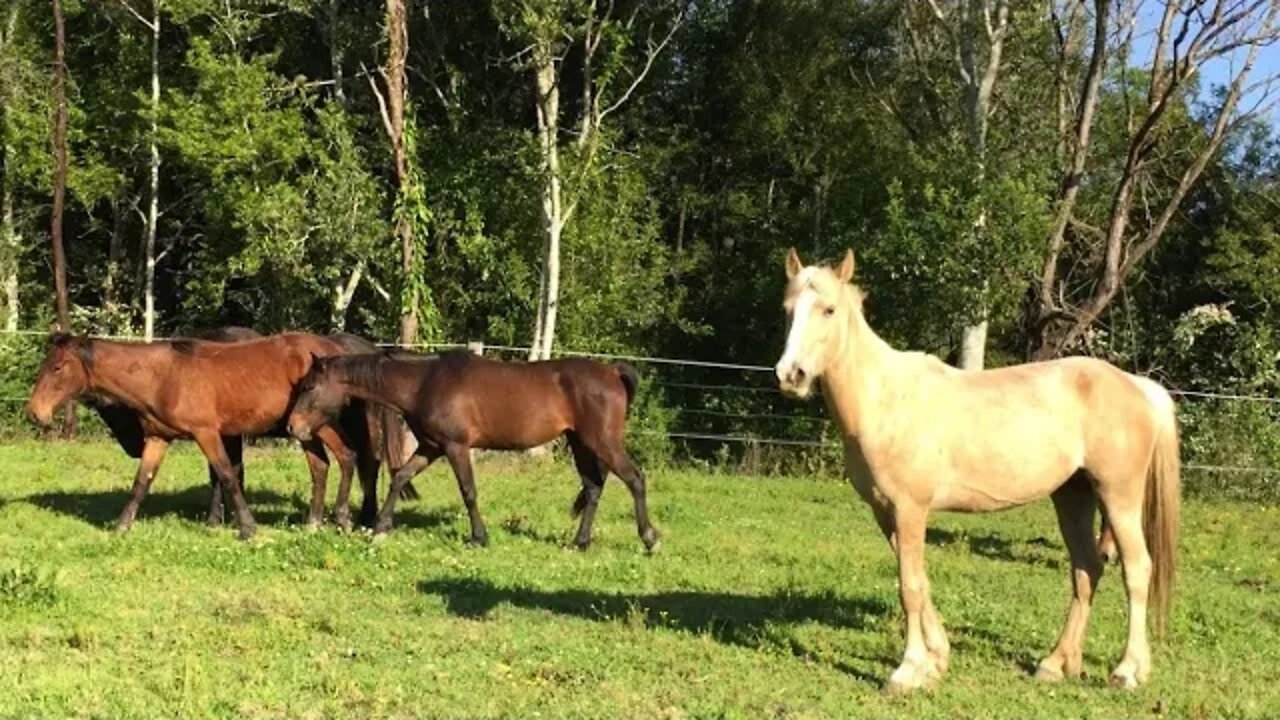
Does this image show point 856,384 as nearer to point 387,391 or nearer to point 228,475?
point 387,391

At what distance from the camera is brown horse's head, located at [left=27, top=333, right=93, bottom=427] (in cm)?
978

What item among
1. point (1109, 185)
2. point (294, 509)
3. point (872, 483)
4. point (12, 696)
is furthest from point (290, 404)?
point (1109, 185)

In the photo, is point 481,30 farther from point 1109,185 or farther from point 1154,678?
point 1154,678

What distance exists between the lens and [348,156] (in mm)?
22188

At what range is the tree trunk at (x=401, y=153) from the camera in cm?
1853

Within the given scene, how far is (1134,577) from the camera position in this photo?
6297mm

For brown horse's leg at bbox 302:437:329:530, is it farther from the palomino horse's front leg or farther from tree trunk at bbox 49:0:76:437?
tree trunk at bbox 49:0:76:437

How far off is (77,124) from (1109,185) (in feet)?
68.1

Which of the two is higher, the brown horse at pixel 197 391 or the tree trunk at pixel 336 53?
the tree trunk at pixel 336 53

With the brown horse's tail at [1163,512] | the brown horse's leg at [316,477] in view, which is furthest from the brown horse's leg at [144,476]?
the brown horse's tail at [1163,512]

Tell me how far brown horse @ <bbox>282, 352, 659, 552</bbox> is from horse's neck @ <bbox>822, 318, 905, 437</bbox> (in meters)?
4.15

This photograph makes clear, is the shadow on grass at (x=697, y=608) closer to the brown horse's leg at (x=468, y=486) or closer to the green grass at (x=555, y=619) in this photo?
the green grass at (x=555, y=619)

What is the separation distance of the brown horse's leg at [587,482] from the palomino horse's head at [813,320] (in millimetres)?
4577

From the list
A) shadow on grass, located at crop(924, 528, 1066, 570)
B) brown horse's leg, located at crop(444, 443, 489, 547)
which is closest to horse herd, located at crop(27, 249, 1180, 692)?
shadow on grass, located at crop(924, 528, 1066, 570)
